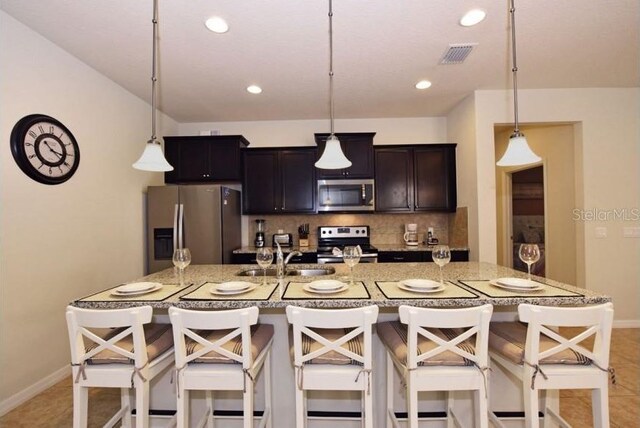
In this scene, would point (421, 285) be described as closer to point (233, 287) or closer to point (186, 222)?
point (233, 287)

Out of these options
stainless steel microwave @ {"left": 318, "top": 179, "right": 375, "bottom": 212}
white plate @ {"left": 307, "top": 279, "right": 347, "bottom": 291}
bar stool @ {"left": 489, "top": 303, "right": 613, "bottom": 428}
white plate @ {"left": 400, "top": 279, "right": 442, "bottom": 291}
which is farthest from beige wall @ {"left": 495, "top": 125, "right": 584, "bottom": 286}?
white plate @ {"left": 307, "top": 279, "right": 347, "bottom": 291}

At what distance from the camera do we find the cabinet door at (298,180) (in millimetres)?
4145

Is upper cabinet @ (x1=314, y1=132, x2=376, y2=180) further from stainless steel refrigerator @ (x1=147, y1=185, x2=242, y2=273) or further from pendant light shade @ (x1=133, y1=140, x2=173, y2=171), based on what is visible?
pendant light shade @ (x1=133, y1=140, x2=173, y2=171)

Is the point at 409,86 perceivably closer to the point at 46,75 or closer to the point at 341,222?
the point at 341,222

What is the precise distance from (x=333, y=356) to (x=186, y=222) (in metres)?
2.75

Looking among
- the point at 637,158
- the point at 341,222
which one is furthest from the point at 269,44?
the point at 637,158

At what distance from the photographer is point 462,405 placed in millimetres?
1791

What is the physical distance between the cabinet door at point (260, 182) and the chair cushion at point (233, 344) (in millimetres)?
2558

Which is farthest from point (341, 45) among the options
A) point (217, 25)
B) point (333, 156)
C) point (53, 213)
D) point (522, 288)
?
point (53, 213)

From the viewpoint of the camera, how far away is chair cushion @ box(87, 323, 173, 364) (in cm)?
146

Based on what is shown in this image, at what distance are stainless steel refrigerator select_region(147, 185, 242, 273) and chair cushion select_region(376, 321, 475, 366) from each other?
8.10 feet

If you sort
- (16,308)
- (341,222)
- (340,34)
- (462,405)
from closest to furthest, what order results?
(462,405) → (16,308) → (340,34) → (341,222)

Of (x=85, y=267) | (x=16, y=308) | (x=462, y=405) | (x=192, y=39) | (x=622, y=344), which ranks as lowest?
(x=622, y=344)

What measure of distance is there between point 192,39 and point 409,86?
2.23m
